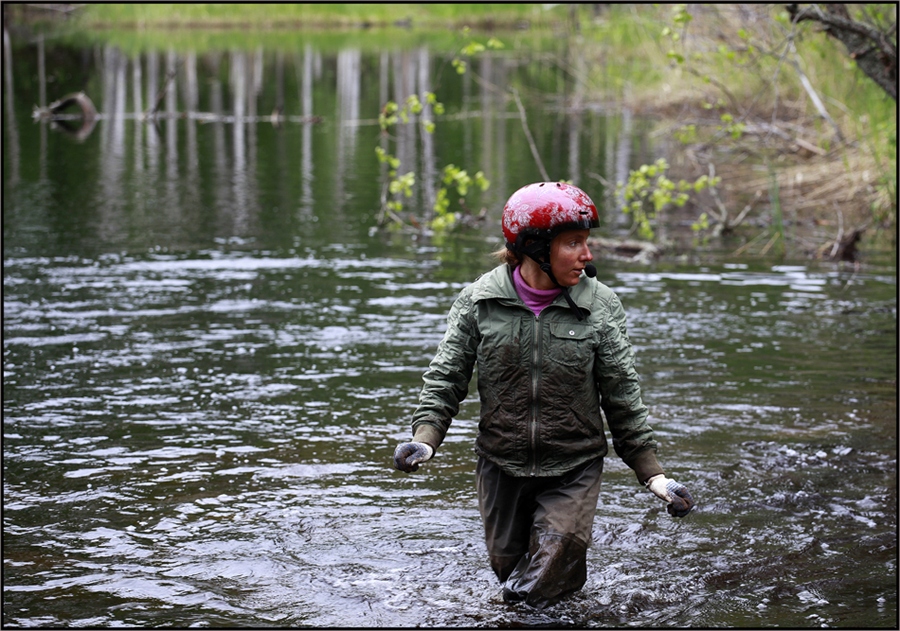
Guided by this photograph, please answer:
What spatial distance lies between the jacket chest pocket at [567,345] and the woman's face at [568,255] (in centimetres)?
A: 20

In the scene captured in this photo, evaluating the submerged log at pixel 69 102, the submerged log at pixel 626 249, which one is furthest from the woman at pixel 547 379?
the submerged log at pixel 69 102

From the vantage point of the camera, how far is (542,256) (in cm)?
443

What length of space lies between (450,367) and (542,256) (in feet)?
1.96

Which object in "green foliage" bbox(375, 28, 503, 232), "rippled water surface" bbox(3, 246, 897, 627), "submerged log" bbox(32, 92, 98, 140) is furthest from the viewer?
"submerged log" bbox(32, 92, 98, 140)

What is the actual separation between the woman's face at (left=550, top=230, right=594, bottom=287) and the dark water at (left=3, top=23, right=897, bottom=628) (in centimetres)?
148

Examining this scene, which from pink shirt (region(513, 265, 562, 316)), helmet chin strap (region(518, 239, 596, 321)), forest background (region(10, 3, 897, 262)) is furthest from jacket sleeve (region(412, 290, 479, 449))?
forest background (region(10, 3, 897, 262))

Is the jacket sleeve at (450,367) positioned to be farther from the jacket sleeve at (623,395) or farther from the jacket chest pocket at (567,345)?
the jacket sleeve at (623,395)

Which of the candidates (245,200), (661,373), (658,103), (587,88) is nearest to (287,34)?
(587,88)

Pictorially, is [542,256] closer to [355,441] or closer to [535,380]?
[535,380]

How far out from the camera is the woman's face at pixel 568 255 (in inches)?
173

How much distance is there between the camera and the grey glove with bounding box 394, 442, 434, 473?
165 inches

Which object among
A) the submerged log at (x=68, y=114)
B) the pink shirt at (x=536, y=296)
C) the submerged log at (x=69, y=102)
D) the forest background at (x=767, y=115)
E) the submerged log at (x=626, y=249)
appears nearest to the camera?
the pink shirt at (x=536, y=296)

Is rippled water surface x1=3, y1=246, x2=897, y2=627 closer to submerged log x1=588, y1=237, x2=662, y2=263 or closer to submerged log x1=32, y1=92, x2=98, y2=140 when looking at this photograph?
submerged log x1=588, y1=237, x2=662, y2=263

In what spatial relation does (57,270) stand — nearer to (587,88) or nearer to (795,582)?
(795,582)
